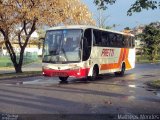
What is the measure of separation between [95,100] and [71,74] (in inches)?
363

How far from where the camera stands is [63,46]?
1006 inches

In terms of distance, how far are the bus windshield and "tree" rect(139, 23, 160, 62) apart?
155ft

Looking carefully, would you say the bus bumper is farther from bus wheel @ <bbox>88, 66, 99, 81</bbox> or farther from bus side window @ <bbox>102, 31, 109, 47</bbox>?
bus side window @ <bbox>102, 31, 109, 47</bbox>

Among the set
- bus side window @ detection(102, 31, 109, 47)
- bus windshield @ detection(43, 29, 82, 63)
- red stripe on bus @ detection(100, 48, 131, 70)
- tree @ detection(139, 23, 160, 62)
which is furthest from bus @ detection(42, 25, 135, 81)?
tree @ detection(139, 23, 160, 62)

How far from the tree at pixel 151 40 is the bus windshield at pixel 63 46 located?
47.1 meters

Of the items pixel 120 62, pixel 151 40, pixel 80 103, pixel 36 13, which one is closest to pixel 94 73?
pixel 120 62

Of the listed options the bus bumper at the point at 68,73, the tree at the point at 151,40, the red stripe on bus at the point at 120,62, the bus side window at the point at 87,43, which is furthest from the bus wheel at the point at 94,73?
the tree at the point at 151,40

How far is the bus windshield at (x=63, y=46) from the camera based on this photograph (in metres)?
25.5

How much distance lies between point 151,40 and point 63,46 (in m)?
48.9

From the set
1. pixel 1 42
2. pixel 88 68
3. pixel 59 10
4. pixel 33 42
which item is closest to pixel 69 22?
pixel 59 10

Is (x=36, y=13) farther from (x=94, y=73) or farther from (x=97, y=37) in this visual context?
(x=94, y=73)

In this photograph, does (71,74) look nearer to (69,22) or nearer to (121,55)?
(121,55)

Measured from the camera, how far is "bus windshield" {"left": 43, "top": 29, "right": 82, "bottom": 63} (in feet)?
83.8

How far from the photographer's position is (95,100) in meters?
16.3
